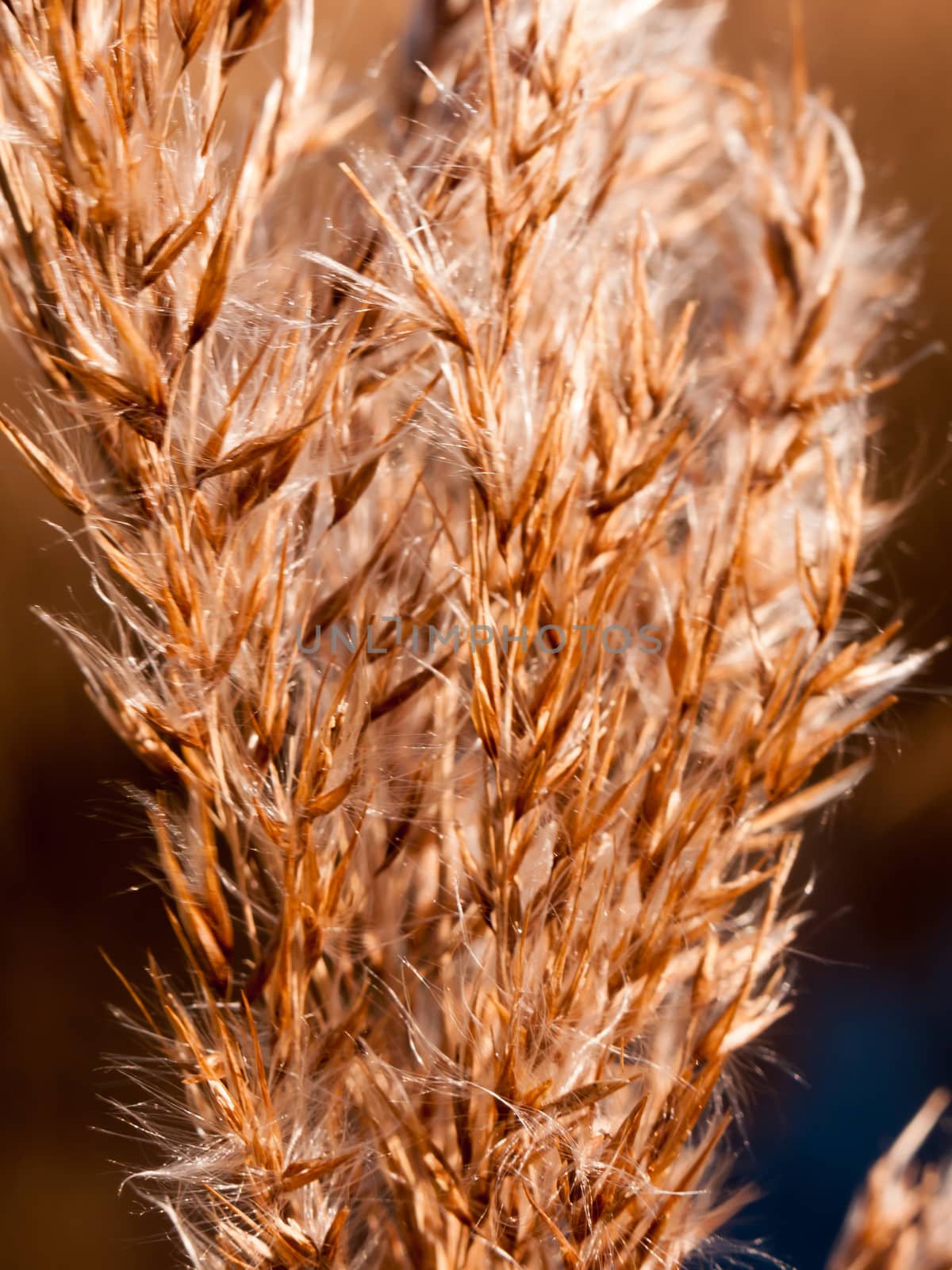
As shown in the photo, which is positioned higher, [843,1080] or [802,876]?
[802,876]

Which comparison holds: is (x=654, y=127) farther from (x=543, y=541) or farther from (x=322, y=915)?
(x=322, y=915)

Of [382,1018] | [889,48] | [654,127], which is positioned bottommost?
[382,1018]

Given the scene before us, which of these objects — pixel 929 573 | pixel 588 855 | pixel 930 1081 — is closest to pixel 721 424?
pixel 588 855

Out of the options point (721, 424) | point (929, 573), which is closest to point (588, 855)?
point (721, 424)

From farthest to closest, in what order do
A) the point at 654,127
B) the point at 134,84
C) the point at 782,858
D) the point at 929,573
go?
the point at 929,573, the point at 654,127, the point at 782,858, the point at 134,84

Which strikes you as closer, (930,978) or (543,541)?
(543,541)

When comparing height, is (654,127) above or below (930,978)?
above

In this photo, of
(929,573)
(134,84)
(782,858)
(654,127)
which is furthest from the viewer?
(929,573)
